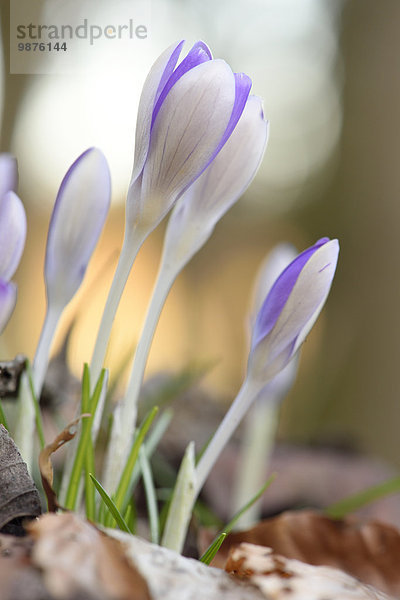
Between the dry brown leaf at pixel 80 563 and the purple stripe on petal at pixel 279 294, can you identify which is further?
the purple stripe on petal at pixel 279 294

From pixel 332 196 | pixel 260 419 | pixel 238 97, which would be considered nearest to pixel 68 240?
pixel 238 97

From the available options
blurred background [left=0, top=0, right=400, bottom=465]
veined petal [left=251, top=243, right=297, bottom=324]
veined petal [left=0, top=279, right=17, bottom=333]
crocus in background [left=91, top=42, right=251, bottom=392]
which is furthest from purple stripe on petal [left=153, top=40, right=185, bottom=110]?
blurred background [left=0, top=0, right=400, bottom=465]

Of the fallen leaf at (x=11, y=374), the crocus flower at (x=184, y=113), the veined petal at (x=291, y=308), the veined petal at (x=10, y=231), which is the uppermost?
the crocus flower at (x=184, y=113)

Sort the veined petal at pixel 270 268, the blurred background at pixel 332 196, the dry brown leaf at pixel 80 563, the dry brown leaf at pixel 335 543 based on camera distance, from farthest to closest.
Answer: the blurred background at pixel 332 196
the veined petal at pixel 270 268
the dry brown leaf at pixel 335 543
the dry brown leaf at pixel 80 563

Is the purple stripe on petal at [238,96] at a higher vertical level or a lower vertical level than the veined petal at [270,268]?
higher

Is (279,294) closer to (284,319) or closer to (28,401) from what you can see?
(284,319)

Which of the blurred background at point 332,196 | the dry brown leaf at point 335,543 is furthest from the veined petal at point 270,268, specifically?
the blurred background at point 332,196

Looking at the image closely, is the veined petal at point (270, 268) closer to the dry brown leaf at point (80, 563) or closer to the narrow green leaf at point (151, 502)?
the narrow green leaf at point (151, 502)
